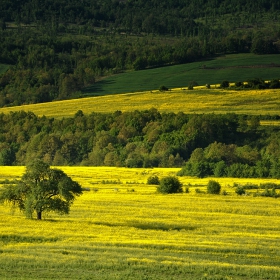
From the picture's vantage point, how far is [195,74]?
544 feet

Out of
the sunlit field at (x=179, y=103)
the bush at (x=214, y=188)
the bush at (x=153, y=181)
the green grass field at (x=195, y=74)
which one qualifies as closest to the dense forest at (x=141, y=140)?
the sunlit field at (x=179, y=103)

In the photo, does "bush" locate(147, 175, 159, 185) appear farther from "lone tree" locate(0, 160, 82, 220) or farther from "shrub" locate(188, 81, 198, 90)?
"shrub" locate(188, 81, 198, 90)

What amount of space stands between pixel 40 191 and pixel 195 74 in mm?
117567

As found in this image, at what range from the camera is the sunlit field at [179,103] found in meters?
135

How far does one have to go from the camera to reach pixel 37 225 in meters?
46.4

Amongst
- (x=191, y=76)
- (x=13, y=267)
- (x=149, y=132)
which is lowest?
(x=13, y=267)

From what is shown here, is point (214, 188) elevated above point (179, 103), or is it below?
below

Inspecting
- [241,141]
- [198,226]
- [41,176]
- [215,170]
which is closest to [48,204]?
[41,176]

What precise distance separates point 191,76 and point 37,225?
119817 millimetres

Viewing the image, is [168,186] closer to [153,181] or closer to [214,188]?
[214,188]

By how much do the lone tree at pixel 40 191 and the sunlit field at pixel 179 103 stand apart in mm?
80504

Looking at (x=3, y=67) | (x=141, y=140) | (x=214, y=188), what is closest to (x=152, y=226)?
(x=214, y=188)

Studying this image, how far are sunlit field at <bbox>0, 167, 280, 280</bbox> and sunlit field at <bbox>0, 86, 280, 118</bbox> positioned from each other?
67371 millimetres

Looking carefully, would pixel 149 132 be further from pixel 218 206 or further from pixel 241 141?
pixel 218 206
